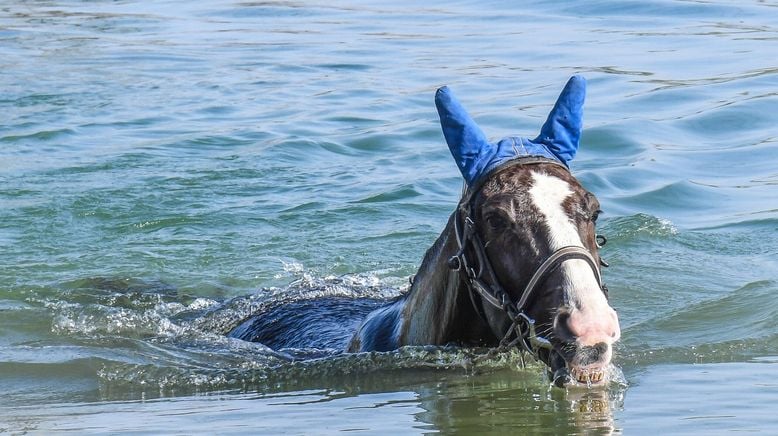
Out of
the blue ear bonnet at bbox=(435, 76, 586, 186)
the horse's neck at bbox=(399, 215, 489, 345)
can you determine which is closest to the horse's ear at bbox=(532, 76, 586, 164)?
the blue ear bonnet at bbox=(435, 76, 586, 186)

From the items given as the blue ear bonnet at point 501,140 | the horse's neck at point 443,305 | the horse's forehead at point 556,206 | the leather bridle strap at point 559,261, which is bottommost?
the horse's neck at point 443,305

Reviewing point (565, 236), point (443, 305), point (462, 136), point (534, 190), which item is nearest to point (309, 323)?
point (443, 305)

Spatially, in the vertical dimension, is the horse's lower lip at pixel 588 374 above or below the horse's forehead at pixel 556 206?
below

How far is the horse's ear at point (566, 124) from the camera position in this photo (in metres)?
5.39

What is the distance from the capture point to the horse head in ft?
15.3

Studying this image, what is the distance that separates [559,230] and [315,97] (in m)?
11.1

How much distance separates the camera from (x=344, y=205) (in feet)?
35.7

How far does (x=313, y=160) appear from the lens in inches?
496

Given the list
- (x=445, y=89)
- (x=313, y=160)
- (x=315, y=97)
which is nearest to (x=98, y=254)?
(x=313, y=160)

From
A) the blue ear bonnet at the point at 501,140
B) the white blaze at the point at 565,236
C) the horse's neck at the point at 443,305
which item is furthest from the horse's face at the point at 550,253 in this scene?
the horse's neck at the point at 443,305

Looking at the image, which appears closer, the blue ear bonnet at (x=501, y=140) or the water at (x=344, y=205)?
the blue ear bonnet at (x=501, y=140)

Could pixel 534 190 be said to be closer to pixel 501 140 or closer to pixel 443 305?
pixel 501 140

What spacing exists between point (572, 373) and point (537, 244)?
456 mm

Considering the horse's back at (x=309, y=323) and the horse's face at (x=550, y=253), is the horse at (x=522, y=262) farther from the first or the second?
the horse's back at (x=309, y=323)
